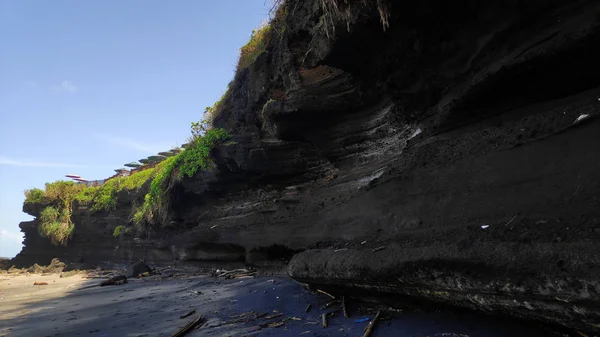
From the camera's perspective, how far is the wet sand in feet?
A: 11.7

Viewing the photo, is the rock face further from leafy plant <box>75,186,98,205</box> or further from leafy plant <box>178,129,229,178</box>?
leafy plant <box>75,186,98,205</box>

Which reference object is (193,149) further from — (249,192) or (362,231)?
(362,231)

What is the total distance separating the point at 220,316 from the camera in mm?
5496

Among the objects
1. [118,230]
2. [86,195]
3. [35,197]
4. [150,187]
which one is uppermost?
[35,197]

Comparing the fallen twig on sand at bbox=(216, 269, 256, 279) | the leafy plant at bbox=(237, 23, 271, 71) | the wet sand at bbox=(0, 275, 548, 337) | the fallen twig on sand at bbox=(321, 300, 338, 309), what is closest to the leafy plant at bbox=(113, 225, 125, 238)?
the wet sand at bbox=(0, 275, 548, 337)

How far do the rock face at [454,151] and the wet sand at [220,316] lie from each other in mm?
304

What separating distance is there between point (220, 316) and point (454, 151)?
418 cm

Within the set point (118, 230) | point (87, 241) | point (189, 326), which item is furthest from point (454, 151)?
point (87, 241)

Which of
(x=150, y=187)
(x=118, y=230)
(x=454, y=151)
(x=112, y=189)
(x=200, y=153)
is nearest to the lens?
(x=454, y=151)

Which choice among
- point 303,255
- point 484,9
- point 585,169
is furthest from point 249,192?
point 585,169

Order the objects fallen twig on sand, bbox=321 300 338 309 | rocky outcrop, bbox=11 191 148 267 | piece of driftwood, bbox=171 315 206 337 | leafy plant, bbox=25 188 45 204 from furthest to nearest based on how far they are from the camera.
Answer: leafy plant, bbox=25 188 45 204 < rocky outcrop, bbox=11 191 148 267 < fallen twig on sand, bbox=321 300 338 309 < piece of driftwood, bbox=171 315 206 337

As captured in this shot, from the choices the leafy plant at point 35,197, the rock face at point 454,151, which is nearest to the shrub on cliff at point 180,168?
the rock face at point 454,151

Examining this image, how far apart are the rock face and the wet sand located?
1.00ft

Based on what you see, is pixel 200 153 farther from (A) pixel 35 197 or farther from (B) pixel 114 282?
(A) pixel 35 197
